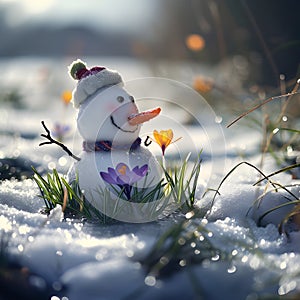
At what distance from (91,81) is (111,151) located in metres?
0.25

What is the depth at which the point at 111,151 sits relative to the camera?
5.59 ft

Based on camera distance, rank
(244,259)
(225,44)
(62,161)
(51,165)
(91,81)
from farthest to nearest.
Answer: (225,44) → (62,161) → (51,165) → (91,81) → (244,259)

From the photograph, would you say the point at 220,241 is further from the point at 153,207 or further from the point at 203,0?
the point at 203,0

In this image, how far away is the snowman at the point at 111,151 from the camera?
5.34 ft

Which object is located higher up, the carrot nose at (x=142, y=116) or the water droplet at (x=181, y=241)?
the carrot nose at (x=142, y=116)

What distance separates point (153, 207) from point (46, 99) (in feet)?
14.5

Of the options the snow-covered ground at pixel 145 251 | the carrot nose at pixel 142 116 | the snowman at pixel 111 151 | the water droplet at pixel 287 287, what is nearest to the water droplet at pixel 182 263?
the snow-covered ground at pixel 145 251

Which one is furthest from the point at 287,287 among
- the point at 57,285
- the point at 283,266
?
the point at 57,285

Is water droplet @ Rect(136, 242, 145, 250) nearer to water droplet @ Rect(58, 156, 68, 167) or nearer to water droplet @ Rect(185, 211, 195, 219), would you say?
water droplet @ Rect(185, 211, 195, 219)

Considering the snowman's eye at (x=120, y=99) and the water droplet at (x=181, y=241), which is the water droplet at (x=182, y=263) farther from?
the snowman's eye at (x=120, y=99)

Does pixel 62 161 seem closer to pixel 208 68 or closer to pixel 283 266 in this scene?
pixel 283 266

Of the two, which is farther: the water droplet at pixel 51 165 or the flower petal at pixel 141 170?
the water droplet at pixel 51 165

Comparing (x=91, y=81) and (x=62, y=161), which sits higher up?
(x=62, y=161)

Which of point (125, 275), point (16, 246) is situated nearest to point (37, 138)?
point (16, 246)
